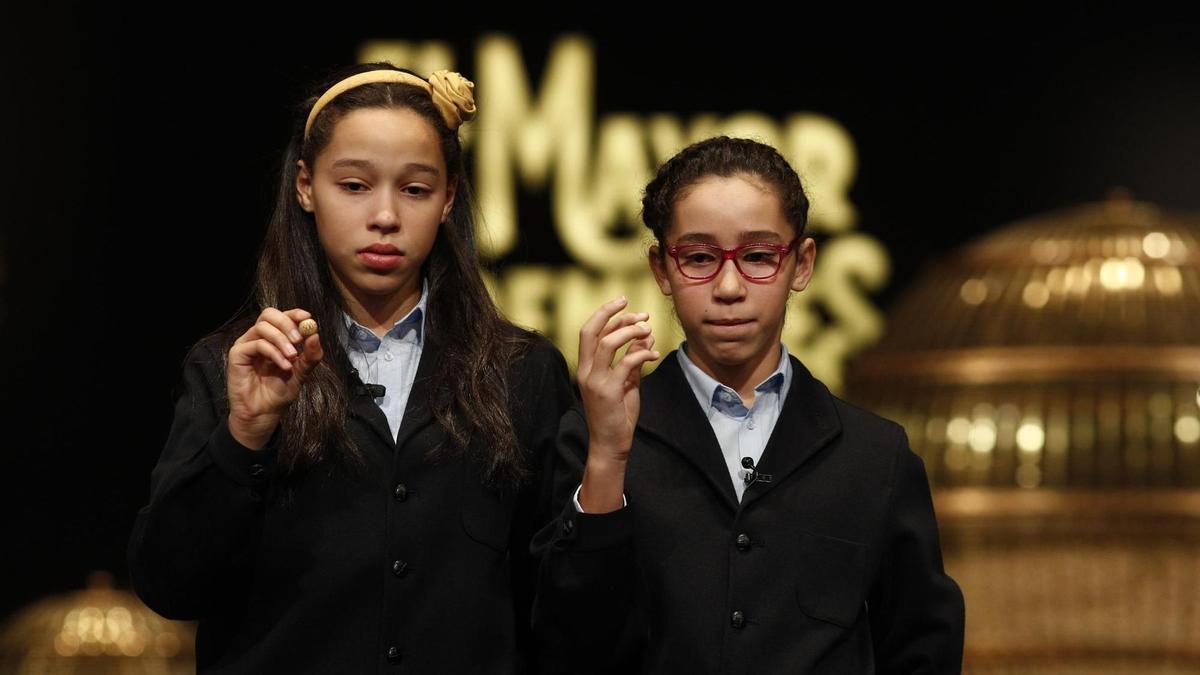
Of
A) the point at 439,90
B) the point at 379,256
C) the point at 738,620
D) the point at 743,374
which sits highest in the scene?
the point at 439,90

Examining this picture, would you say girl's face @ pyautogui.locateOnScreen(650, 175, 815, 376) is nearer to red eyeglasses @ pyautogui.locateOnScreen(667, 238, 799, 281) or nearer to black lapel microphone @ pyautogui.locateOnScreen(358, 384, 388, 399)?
red eyeglasses @ pyautogui.locateOnScreen(667, 238, 799, 281)

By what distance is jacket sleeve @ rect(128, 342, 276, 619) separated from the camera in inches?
72.8

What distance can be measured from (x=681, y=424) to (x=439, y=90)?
16.2 inches

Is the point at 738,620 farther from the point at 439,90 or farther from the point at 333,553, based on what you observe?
the point at 439,90

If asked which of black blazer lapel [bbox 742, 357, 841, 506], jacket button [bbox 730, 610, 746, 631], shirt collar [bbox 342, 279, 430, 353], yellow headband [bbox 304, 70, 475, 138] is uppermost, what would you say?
yellow headband [bbox 304, 70, 475, 138]

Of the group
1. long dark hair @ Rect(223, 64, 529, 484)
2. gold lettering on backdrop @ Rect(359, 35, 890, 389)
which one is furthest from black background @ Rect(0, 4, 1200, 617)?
long dark hair @ Rect(223, 64, 529, 484)

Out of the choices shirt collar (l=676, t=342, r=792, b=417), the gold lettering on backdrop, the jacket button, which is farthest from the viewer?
the gold lettering on backdrop

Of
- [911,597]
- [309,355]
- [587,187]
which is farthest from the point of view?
[587,187]

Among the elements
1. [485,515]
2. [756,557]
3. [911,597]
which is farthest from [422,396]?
[911,597]

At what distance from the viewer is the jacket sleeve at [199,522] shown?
1.85 m

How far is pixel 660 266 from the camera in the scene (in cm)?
204

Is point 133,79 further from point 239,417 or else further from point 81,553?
point 239,417

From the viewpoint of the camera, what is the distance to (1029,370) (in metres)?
3.38

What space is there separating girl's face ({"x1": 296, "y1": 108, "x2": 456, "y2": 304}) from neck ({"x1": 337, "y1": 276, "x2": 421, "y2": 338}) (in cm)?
2
